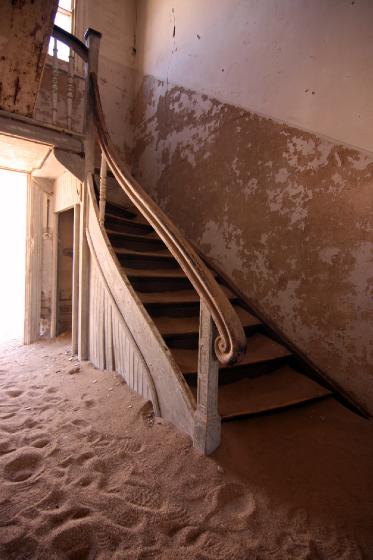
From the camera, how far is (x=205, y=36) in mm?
3131

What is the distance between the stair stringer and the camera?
1650 mm

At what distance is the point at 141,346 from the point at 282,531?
3.79ft

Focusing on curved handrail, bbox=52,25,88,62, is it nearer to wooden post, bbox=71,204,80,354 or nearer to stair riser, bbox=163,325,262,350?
wooden post, bbox=71,204,80,354

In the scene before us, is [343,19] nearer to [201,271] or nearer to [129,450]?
[201,271]

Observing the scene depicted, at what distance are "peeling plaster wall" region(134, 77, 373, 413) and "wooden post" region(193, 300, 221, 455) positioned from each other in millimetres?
1041

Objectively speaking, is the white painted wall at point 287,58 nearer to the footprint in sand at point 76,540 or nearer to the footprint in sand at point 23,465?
the footprint in sand at point 76,540

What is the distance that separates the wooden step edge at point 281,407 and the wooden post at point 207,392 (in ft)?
0.61

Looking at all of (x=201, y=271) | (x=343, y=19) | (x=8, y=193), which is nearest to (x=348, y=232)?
(x=201, y=271)

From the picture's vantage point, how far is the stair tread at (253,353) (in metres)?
1.88

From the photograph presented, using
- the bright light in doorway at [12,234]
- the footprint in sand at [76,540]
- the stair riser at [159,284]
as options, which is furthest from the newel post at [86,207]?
the bright light in doorway at [12,234]

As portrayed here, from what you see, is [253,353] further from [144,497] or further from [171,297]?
[144,497]

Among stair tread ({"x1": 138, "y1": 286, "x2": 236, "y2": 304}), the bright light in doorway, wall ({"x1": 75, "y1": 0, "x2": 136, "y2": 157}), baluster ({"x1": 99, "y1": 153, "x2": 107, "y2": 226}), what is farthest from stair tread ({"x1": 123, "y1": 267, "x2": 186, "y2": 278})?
the bright light in doorway

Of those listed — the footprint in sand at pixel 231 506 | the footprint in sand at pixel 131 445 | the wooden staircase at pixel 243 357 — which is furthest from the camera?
the wooden staircase at pixel 243 357

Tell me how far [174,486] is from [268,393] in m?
0.86
